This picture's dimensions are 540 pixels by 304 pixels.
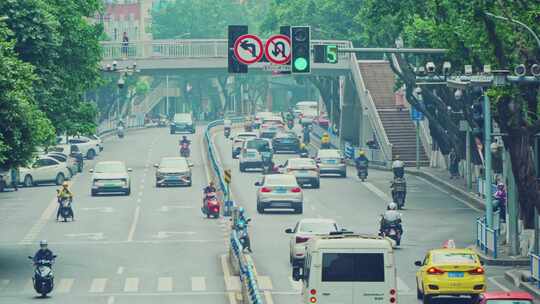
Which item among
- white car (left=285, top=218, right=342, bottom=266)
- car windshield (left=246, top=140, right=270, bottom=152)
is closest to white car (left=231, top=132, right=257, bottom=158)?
car windshield (left=246, top=140, right=270, bottom=152)

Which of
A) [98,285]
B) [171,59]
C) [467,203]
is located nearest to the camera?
[98,285]

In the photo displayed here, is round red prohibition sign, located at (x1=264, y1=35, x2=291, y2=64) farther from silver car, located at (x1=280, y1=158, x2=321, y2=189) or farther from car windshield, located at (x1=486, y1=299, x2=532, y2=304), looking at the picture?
silver car, located at (x1=280, y1=158, x2=321, y2=189)

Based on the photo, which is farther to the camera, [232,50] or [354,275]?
[232,50]

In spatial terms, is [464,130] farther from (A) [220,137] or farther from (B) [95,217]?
(A) [220,137]

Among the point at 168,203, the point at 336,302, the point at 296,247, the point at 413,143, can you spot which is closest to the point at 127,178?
the point at 168,203

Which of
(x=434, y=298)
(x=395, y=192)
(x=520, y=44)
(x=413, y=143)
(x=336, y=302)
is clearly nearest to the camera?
(x=336, y=302)

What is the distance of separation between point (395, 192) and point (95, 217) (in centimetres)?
1260

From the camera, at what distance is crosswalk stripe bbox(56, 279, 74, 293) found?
138 feet

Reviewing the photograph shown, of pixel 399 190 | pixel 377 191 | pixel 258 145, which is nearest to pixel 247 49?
pixel 399 190

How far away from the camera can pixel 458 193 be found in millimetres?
70500

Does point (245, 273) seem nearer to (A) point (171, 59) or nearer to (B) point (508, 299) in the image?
(B) point (508, 299)

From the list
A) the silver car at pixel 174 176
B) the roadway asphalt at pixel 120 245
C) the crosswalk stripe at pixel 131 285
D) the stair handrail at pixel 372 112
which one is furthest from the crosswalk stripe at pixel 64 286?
the stair handrail at pixel 372 112

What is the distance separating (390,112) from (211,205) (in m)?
35.0

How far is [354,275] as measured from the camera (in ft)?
105
